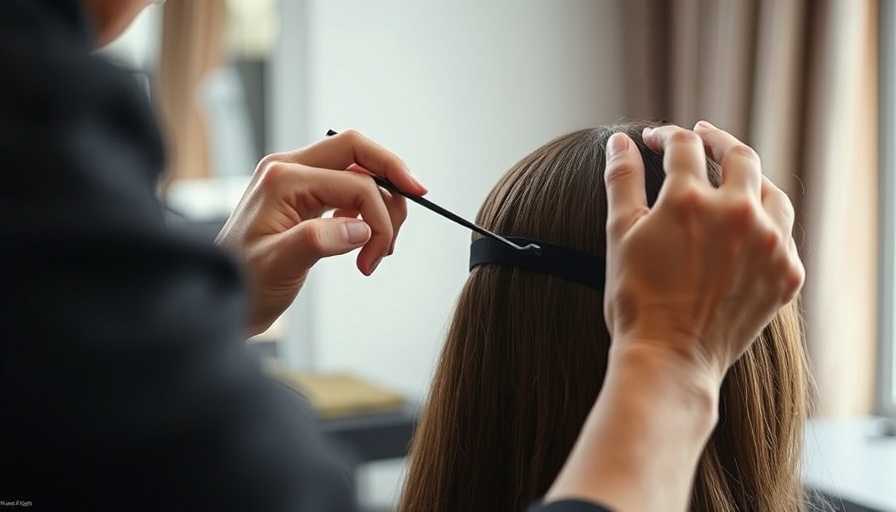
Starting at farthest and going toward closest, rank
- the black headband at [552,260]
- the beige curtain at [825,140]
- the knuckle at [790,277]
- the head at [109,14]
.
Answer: the beige curtain at [825,140] < the black headband at [552,260] < the knuckle at [790,277] < the head at [109,14]

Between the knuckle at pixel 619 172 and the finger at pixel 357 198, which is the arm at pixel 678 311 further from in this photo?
the finger at pixel 357 198

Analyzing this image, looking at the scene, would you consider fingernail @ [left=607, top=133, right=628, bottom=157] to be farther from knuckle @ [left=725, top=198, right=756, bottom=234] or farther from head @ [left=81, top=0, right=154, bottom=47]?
head @ [left=81, top=0, right=154, bottom=47]

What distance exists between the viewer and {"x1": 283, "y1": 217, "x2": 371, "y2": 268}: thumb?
0.92 m

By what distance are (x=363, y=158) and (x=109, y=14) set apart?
1.48 ft

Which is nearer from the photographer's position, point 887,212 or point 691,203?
point 691,203

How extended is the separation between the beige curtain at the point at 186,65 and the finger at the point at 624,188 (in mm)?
4022

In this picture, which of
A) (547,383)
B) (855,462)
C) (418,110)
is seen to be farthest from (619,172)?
(418,110)

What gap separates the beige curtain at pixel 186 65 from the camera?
15.1 ft

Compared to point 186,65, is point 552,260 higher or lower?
lower

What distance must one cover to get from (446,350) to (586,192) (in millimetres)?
183

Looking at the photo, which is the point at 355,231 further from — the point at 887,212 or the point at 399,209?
the point at 887,212

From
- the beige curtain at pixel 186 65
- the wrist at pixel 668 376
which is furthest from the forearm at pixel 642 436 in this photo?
the beige curtain at pixel 186 65

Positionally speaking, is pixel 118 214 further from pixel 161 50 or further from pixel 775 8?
pixel 161 50

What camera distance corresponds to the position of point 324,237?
93cm
